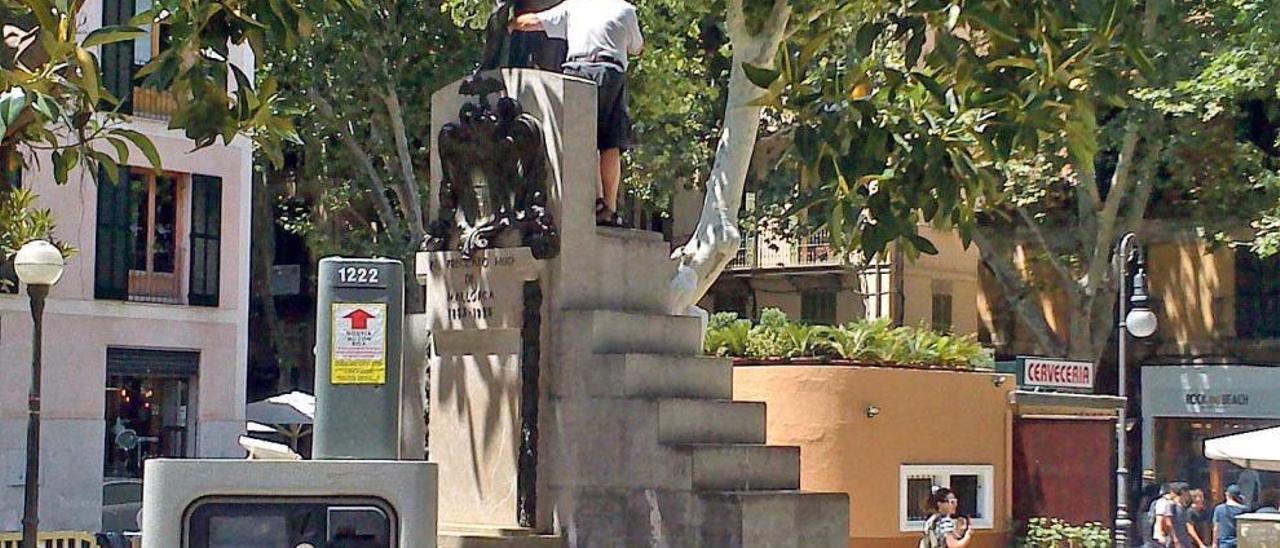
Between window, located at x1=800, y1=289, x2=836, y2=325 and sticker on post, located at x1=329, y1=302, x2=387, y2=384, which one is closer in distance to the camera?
sticker on post, located at x1=329, y1=302, x2=387, y2=384

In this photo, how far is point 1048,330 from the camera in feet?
132

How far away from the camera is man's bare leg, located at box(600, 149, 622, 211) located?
11.4 metres

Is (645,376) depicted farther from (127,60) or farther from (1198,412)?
(1198,412)

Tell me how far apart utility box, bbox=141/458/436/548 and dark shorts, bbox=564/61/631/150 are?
14.2 feet

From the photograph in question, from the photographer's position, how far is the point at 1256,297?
41719 mm

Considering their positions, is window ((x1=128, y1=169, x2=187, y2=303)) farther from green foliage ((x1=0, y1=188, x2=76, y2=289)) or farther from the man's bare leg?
the man's bare leg

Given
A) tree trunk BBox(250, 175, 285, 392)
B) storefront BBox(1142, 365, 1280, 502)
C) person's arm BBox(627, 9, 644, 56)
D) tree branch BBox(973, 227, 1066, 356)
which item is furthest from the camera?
tree trunk BBox(250, 175, 285, 392)

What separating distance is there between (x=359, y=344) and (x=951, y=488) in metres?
14.1

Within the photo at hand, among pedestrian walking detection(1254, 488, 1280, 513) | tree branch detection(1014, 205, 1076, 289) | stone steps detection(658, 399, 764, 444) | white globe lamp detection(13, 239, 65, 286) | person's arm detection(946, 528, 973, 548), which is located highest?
tree branch detection(1014, 205, 1076, 289)

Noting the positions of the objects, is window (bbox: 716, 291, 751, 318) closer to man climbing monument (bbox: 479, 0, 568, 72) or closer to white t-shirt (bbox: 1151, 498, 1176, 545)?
white t-shirt (bbox: 1151, 498, 1176, 545)

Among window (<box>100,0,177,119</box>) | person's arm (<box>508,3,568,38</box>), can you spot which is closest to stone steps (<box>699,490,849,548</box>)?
person's arm (<box>508,3,568,38</box>)

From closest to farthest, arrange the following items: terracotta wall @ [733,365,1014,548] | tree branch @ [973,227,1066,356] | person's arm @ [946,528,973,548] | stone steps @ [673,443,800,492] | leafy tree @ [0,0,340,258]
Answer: leafy tree @ [0,0,340,258] → stone steps @ [673,443,800,492] → person's arm @ [946,528,973,548] → terracotta wall @ [733,365,1014,548] → tree branch @ [973,227,1066,356]

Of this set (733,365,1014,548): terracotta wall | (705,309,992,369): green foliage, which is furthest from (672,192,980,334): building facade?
(705,309,992,369): green foliage

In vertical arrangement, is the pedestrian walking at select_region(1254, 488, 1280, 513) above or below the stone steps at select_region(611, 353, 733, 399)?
below
